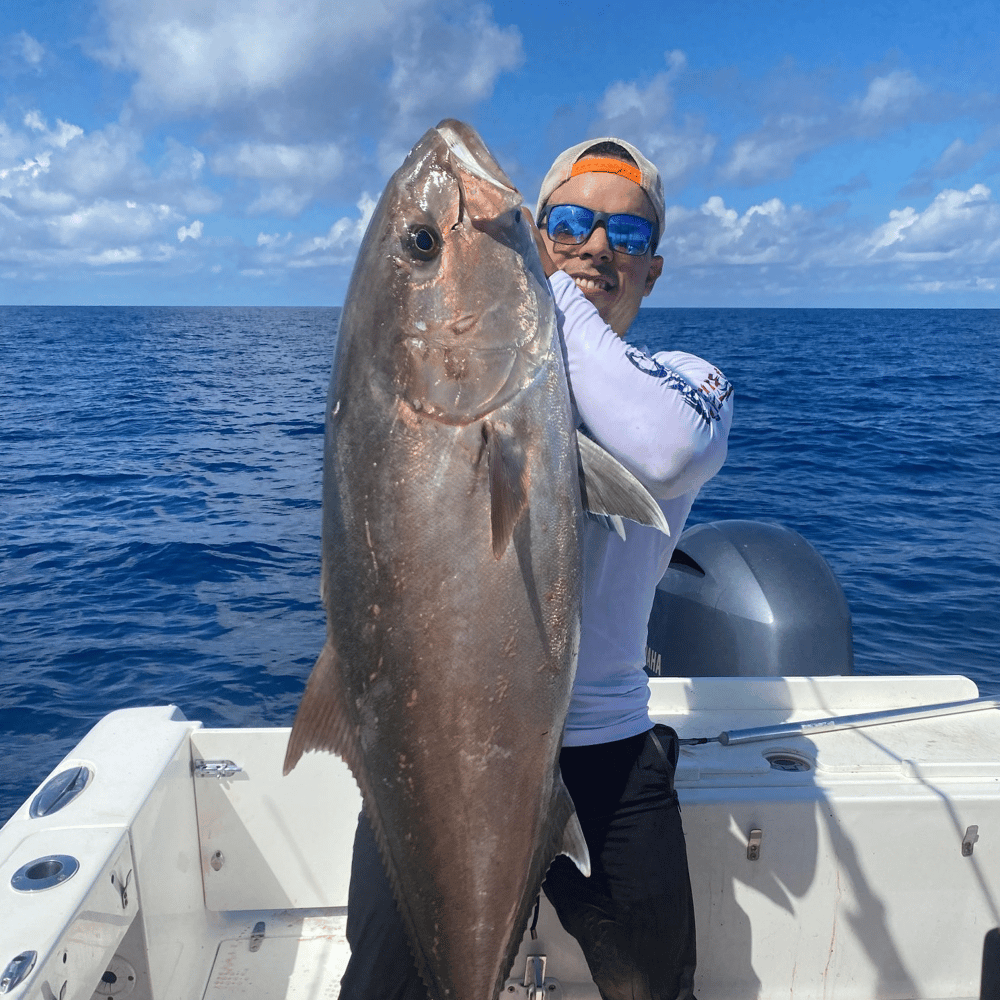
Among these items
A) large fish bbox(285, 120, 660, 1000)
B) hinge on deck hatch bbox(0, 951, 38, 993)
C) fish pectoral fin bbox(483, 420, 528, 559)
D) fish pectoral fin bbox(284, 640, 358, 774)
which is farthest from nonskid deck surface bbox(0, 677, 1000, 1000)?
fish pectoral fin bbox(483, 420, 528, 559)

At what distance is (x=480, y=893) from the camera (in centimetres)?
171

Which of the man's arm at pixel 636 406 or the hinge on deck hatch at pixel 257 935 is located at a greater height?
the man's arm at pixel 636 406

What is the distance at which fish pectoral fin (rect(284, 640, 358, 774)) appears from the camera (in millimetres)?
1678

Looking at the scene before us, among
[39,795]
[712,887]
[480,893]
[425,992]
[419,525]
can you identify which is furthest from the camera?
[712,887]

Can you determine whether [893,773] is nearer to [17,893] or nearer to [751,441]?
[17,893]

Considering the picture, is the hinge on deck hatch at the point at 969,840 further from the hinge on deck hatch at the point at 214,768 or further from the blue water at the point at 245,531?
the blue water at the point at 245,531

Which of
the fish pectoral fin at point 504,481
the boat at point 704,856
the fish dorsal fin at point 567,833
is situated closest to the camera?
the fish pectoral fin at point 504,481

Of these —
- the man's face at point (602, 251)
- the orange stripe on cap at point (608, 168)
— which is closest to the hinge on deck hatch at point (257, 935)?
the man's face at point (602, 251)

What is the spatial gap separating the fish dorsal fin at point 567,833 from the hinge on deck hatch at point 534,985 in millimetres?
1035

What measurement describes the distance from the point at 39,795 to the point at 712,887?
1985 mm

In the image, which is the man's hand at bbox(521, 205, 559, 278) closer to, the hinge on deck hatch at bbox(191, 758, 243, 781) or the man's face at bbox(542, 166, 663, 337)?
the man's face at bbox(542, 166, 663, 337)

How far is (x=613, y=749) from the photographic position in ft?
6.70

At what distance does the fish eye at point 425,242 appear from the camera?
5.39ft

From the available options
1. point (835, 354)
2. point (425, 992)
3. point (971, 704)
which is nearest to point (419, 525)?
point (425, 992)
